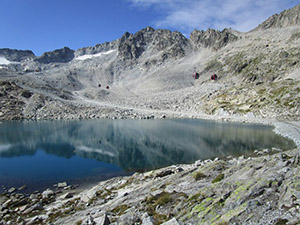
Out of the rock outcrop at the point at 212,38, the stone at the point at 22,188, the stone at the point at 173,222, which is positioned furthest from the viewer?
the rock outcrop at the point at 212,38

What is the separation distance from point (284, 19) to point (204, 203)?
19492 cm

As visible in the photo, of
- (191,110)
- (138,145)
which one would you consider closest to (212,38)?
(191,110)

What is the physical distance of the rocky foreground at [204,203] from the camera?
8133mm

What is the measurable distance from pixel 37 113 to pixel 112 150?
66827 millimetres

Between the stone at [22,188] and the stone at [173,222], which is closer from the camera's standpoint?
the stone at [173,222]

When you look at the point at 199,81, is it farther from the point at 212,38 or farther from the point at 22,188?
the point at 22,188

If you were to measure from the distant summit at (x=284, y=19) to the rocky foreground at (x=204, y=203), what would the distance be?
179886mm

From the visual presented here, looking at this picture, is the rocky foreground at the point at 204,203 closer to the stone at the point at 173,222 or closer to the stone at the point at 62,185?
the stone at the point at 173,222

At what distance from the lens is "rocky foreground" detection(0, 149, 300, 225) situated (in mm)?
8133

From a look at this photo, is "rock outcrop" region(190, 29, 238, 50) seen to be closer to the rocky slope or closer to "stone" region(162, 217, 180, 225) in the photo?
the rocky slope

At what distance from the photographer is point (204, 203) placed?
33.2 feet

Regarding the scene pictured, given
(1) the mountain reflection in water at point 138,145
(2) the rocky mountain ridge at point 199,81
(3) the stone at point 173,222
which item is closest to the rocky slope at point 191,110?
(3) the stone at point 173,222

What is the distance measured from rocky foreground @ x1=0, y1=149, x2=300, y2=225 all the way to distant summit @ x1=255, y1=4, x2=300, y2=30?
590 feet

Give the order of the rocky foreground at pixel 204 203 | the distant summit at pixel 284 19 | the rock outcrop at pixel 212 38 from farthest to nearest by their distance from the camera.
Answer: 1. the rock outcrop at pixel 212 38
2. the distant summit at pixel 284 19
3. the rocky foreground at pixel 204 203
